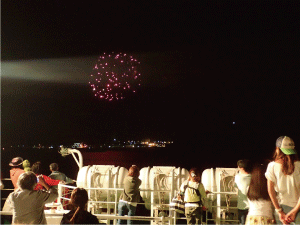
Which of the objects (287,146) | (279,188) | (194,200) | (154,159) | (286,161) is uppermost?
(154,159)

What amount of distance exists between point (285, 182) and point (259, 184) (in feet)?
1.48

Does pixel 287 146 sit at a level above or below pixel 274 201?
above

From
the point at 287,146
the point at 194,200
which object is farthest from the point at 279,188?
the point at 194,200

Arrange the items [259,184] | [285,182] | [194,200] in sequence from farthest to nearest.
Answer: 1. [194,200]
2. [259,184]
3. [285,182]

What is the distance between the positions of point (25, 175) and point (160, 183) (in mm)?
6507

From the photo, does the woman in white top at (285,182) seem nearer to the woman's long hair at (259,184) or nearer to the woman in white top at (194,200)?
the woman's long hair at (259,184)

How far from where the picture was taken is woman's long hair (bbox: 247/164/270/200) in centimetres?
575

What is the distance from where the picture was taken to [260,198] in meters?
5.81

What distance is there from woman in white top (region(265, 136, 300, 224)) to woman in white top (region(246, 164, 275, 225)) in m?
0.28

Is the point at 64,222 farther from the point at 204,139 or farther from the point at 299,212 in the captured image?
the point at 204,139

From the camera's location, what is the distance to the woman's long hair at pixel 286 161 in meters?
5.44

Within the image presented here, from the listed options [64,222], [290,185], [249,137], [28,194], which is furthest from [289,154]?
[249,137]

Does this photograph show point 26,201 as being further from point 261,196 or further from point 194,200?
point 194,200

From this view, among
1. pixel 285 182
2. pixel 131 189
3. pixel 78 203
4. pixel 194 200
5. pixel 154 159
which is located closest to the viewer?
pixel 78 203
